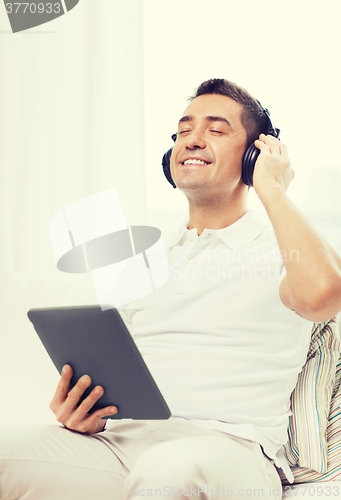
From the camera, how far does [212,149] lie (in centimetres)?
120

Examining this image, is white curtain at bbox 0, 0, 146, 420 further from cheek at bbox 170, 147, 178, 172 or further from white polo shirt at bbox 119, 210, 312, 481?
white polo shirt at bbox 119, 210, 312, 481

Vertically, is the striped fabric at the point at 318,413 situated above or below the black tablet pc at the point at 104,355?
below

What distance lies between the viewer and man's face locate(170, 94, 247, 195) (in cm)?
119

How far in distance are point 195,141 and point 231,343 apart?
0.57 meters

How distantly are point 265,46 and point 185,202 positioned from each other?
2.38 ft

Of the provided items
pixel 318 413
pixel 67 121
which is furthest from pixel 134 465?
pixel 67 121

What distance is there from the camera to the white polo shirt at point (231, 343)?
3.05ft

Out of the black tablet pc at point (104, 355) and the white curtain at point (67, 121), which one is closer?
the black tablet pc at point (104, 355)
